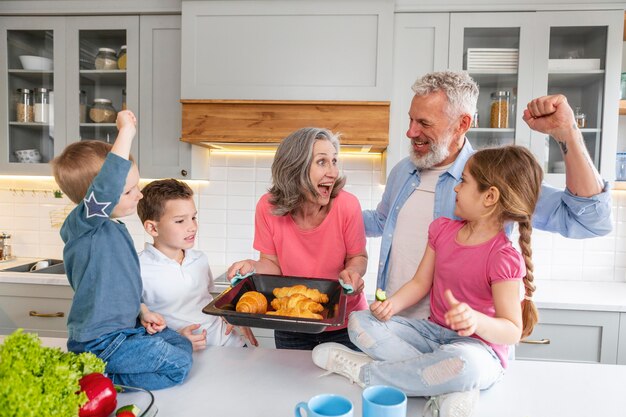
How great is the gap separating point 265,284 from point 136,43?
188cm

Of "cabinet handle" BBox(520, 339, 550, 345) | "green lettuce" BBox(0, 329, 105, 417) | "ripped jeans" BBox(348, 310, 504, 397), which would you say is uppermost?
"green lettuce" BBox(0, 329, 105, 417)

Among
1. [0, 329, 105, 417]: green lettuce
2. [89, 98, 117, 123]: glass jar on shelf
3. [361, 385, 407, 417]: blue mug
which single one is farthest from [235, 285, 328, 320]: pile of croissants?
[89, 98, 117, 123]: glass jar on shelf

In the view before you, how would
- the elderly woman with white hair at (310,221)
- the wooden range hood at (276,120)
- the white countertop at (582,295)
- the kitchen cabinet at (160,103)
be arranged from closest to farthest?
the elderly woman with white hair at (310,221) → the white countertop at (582,295) → the wooden range hood at (276,120) → the kitchen cabinet at (160,103)

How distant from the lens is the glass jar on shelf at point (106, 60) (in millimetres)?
2682

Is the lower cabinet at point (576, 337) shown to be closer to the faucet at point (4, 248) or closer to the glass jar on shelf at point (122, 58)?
the glass jar on shelf at point (122, 58)

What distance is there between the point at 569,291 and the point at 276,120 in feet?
5.98

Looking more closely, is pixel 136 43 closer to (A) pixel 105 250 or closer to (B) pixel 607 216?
(A) pixel 105 250

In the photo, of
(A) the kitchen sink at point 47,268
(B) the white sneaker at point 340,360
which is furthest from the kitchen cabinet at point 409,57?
(A) the kitchen sink at point 47,268

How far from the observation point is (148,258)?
145 cm

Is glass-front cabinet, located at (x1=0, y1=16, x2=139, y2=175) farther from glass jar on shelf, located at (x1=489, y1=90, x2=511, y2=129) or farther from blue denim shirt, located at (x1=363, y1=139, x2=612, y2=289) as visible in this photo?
glass jar on shelf, located at (x1=489, y1=90, x2=511, y2=129)

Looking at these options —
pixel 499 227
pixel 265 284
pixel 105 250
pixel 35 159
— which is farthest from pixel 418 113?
pixel 35 159

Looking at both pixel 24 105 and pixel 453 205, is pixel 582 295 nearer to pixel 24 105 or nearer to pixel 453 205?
pixel 453 205

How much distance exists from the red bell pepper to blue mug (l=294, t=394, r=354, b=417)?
1.20ft

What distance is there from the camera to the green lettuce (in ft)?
2.20
